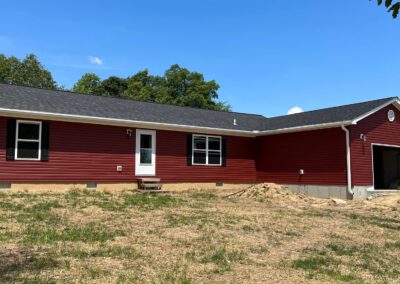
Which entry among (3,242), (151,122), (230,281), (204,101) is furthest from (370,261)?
(204,101)

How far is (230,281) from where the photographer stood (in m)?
5.43

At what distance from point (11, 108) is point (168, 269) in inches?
423

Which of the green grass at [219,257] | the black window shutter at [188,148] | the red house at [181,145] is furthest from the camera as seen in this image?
the black window shutter at [188,148]

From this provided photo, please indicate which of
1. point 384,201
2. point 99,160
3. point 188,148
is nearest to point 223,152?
point 188,148

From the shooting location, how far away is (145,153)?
17.9 m

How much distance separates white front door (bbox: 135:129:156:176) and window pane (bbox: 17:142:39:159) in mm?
4031

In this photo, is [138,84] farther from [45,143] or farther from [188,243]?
[188,243]

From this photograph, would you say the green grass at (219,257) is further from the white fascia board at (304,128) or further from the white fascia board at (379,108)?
the white fascia board at (379,108)

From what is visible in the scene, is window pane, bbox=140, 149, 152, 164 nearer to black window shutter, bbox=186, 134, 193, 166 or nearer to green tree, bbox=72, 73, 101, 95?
black window shutter, bbox=186, 134, 193, 166

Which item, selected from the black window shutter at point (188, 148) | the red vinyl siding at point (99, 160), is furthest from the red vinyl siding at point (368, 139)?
the black window shutter at point (188, 148)

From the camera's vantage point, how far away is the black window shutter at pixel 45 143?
15.3 m

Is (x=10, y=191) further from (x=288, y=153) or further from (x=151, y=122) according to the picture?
(x=288, y=153)

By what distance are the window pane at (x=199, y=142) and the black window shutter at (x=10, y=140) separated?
7770 millimetres

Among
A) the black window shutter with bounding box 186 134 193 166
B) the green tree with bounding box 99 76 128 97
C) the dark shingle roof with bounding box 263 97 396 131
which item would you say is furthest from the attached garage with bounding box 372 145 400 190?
the green tree with bounding box 99 76 128 97
